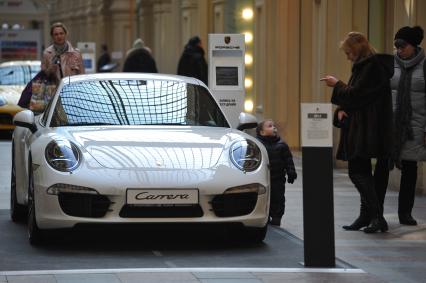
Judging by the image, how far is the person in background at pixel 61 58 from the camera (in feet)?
49.8

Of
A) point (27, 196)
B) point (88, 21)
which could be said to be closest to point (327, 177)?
point (27, 196)

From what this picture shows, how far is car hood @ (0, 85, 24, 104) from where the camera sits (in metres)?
24.4

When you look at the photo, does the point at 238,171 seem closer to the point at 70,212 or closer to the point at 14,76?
the point at 70,212

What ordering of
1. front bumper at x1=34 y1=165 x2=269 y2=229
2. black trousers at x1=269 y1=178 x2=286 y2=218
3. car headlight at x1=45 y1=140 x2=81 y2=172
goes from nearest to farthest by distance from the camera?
front bumper at x1=34 y1=165 x2=269 y2=229 → car headlight at x1=45 y1=140 x2=81 y2=172 → black trousers at x1=269 y1=178 x2=286 y2=218

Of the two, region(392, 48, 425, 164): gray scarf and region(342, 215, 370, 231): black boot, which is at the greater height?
region(392, 48, 425, 164): gray scarf

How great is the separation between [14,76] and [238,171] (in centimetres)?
1645

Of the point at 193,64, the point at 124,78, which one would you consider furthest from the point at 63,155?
the point at 193,64

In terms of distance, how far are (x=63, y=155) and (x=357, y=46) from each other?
8.82ft

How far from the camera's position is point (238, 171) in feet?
33.4

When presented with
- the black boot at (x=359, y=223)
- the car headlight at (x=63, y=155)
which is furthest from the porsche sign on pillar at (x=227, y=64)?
the car headlight at (x=63, y=155)

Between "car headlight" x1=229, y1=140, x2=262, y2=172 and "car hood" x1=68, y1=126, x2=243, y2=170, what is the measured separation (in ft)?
0.30

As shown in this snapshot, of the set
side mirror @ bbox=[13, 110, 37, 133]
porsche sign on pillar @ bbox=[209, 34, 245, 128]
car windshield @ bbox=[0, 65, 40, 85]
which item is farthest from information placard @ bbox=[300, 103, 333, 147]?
car windshield @ bbox=[0, 65, 40, 85]

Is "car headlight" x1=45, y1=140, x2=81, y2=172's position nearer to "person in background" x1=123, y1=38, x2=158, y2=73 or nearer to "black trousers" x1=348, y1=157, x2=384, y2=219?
"black trousers" x1=348, y1=157, x2=384, y2=219

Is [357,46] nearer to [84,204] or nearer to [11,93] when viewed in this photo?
Result: [84,204]
